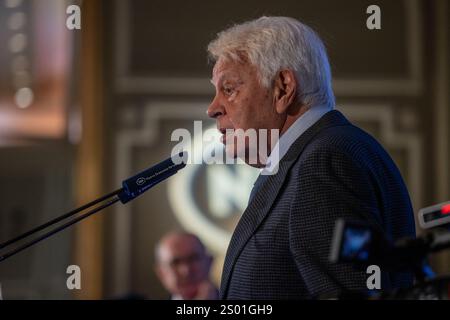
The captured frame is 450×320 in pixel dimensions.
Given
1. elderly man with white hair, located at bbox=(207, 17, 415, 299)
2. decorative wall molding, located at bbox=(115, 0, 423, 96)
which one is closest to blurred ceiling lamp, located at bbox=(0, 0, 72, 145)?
decorative wall molding, located at bbox=(115, 0, 423, 96)

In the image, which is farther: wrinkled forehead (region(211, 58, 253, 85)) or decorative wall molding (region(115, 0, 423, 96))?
decorative wall molding (region(115, 0, 423, 96))

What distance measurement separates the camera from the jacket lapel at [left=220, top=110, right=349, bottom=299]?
3.81 feet

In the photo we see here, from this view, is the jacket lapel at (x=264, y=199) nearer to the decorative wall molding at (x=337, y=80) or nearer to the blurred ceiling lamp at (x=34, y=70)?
the decorative wall molding at (x=337, y=80)

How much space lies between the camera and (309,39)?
127 centimetres

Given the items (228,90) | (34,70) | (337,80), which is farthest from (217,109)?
(34,70)

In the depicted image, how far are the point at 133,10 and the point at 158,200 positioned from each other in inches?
29.0

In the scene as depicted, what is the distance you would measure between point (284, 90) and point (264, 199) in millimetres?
180

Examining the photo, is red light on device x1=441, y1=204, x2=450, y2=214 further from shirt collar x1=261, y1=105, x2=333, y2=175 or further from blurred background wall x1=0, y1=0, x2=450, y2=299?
blurred background wall x1=0, y1=0, x2=450, y2=299

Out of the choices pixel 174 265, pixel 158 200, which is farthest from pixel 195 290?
Answer: pixel 158 200

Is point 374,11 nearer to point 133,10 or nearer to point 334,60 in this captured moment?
point 334,60

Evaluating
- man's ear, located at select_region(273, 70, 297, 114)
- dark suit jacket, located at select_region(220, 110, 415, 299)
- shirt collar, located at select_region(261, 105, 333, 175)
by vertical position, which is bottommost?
dark suit jacket, located at select_region(220, 110, 415, 299)

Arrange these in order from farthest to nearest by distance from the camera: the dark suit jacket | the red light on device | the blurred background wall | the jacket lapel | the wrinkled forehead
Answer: the blurred background wall
the wrinkled forehead
the jacket lapel
the dark suit jacket
the red light on device

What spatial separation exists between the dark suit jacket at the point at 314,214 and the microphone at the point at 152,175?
0.38 feet

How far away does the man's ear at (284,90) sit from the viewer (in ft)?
4.13
